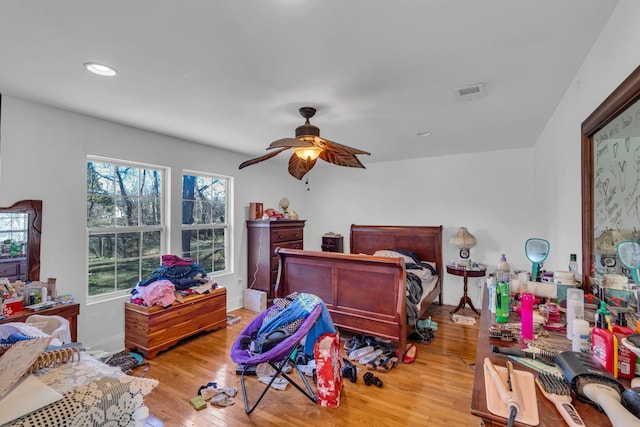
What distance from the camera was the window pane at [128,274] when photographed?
3.29 meters

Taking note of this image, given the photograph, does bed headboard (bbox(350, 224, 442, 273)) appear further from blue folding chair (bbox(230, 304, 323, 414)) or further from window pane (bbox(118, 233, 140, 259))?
window pane (bbox(118, 233, 140, 259))

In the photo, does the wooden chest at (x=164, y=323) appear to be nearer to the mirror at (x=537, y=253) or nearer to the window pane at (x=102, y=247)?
the window pane at (x=102, y=247)

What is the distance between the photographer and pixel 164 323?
3018 millimetres

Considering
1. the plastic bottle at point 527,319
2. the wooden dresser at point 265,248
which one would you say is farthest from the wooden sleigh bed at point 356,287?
the plastic bottle at point 527,319

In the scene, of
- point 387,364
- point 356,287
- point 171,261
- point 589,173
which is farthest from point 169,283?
point 589,173

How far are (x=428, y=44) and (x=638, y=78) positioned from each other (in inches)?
36.1

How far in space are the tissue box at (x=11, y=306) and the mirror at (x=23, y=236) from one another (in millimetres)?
327

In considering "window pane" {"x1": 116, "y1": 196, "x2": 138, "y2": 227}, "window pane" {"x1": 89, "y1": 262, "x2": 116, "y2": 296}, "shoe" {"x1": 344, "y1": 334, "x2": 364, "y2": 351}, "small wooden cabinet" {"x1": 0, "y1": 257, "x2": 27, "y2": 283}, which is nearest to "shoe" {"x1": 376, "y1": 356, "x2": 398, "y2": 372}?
"shoe" {"x1": 344, "y1": 334, "x2": 364, "y2": 351}

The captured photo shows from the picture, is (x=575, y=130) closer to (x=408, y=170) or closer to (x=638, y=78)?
(x=638, y=78)

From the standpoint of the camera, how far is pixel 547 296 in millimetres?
1806

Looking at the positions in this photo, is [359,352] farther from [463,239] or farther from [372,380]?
[463,239]

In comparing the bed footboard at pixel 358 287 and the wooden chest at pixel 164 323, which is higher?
the bed footboard at pixel 358 287

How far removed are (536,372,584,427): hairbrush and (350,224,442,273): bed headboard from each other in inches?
148

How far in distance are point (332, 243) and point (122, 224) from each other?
3239 millimetres
